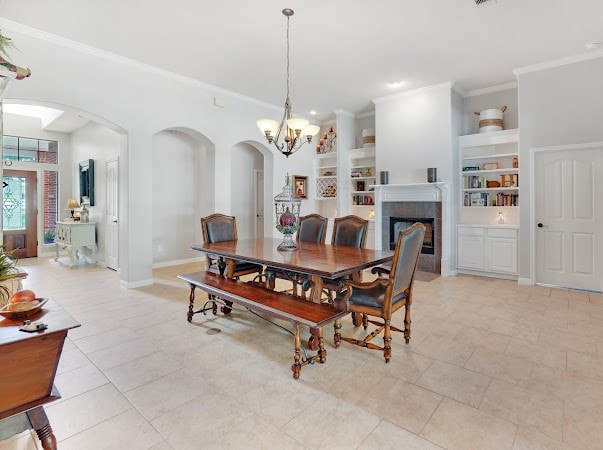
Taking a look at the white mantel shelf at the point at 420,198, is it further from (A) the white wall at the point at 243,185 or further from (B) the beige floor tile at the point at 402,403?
(B) the beige floor tile at the point at 402,403

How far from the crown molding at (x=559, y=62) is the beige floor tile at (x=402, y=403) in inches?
190

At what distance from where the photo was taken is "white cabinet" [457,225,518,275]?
5.04m

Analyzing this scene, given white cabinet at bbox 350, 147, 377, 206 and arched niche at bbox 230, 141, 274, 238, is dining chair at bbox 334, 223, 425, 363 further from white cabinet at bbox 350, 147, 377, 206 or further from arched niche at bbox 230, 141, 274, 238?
arched niche at bbox 230, 141, 274, 238

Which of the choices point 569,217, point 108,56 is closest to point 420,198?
point 569,217

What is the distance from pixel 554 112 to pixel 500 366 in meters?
3.92

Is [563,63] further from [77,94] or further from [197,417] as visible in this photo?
[77,94]

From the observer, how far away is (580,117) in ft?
14.6

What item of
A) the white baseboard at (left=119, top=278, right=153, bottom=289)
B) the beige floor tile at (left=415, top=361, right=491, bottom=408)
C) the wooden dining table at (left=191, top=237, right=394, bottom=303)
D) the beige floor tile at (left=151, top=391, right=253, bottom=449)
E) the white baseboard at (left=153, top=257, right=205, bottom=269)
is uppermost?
the wooden dining table at (left=191, top=237, right=394, bottom=303)

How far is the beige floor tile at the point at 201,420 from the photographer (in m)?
1.69

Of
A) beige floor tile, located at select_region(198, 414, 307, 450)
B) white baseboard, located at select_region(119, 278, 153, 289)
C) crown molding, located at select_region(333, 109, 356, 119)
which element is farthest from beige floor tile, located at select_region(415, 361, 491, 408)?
crown molding, located at select_region(333, 109, 356, 119)

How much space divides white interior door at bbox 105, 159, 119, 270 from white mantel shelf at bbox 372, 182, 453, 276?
4590mm

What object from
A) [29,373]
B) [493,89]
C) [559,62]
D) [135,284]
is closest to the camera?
[29,373]

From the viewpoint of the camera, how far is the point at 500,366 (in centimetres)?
244

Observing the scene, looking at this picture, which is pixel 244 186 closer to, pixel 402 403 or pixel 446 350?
pixel 446 350
